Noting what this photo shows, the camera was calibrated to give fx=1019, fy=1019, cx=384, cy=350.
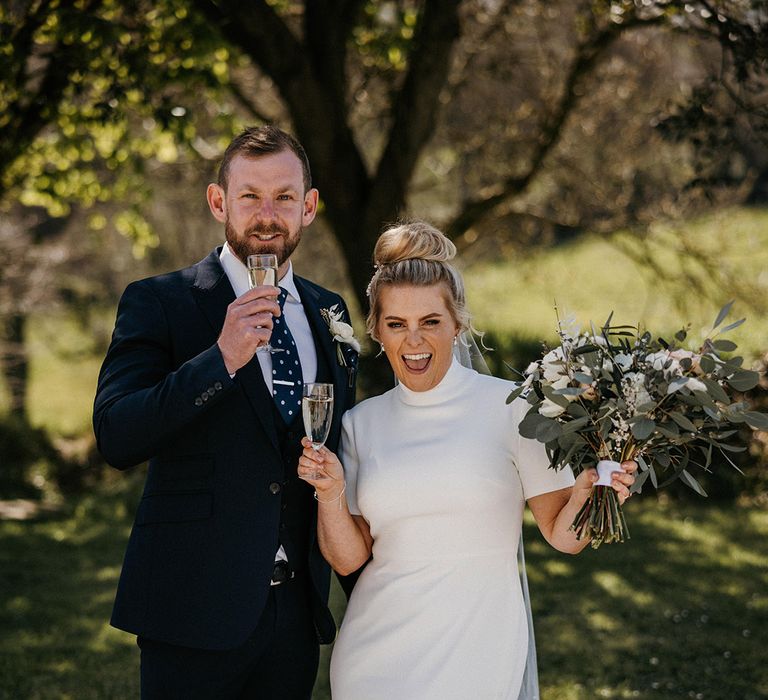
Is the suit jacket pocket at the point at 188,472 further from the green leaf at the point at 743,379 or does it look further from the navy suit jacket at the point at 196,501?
the green leaf at the point at 743,379

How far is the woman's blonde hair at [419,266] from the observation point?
128 inches

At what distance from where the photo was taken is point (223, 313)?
10.5ft

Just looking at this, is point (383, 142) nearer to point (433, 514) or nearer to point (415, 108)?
point (415, 108)

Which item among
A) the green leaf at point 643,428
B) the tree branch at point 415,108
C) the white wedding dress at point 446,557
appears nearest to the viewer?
the green leaf at point 643,428

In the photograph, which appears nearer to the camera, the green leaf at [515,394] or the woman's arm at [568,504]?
the woman's arm at [568,504]

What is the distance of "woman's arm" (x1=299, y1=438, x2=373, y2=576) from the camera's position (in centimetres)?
290

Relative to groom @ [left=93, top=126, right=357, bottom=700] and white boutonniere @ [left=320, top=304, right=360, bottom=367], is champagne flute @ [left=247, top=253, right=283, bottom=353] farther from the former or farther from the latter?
white boutonniere @ [left=320, top=304, right=360, bottom=367]

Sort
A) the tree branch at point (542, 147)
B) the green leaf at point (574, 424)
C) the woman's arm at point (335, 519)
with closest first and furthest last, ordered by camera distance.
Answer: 1. the green leaf at point (574, 424)
2. the woman's arm at point (335, 519)
3. the tree branch at point (542, 147)

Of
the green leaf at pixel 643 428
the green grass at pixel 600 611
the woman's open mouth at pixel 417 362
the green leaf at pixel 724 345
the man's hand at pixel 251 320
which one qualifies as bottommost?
the green grass at pixel 600 611

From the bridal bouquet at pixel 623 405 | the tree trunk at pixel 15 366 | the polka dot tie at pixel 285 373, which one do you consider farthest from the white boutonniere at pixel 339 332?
the tree trunk at pixel 15 366

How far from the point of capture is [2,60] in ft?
20.8

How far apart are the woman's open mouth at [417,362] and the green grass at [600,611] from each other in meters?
3.24

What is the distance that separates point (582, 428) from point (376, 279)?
2.83ft

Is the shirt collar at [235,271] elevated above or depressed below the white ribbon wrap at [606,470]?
above
